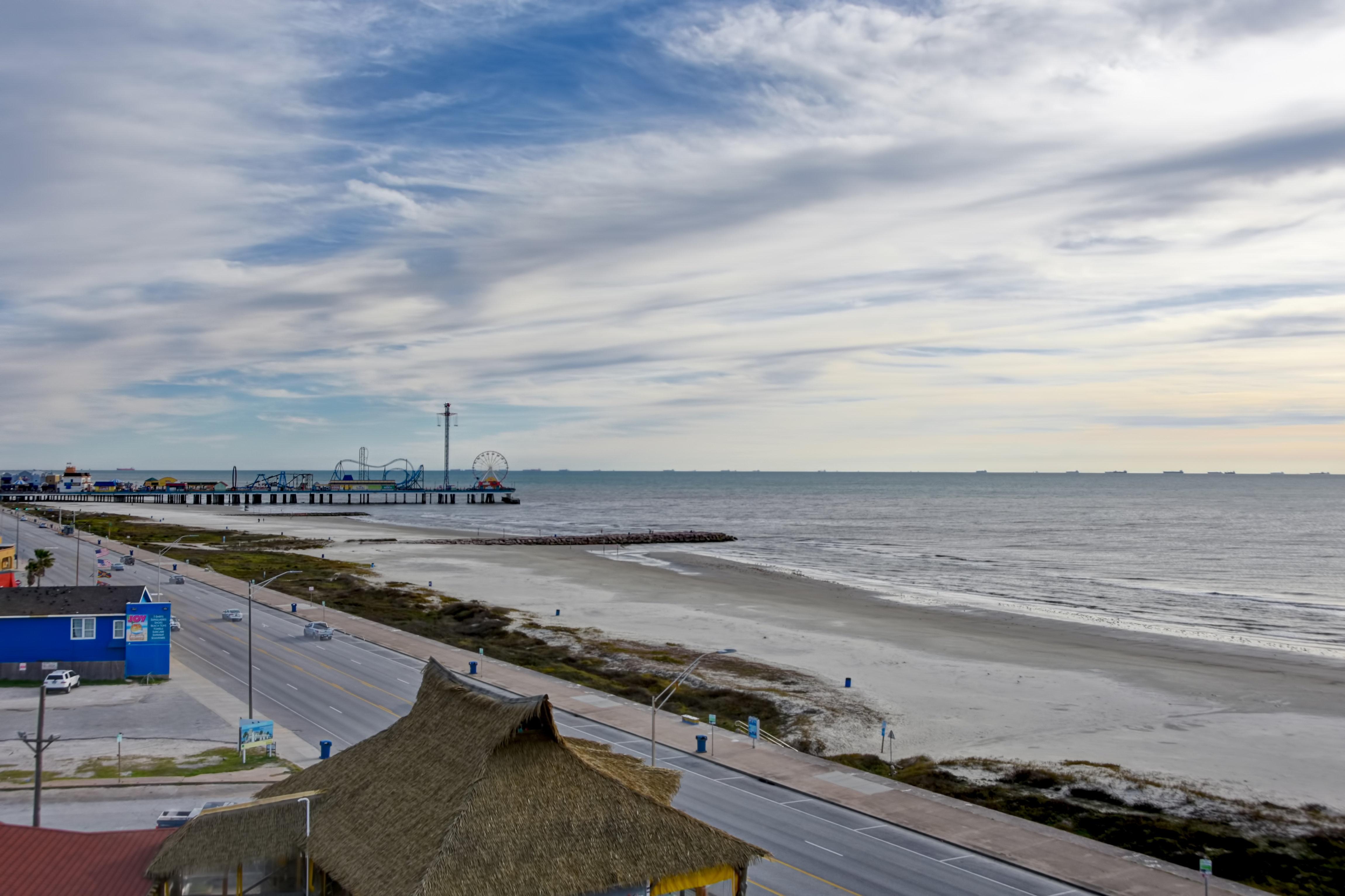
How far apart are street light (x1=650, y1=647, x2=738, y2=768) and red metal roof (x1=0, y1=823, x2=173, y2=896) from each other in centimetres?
1401

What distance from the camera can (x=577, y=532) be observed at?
18275 centimetres

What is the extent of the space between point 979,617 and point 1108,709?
30813 mm

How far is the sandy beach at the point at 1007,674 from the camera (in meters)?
45.2

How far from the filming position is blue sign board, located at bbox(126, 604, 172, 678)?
56562 millimetres

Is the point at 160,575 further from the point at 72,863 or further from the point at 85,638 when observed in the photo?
the point at 72,863

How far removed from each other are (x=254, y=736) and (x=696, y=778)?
19.5 metres

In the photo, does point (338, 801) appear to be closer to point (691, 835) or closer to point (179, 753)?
point (691, 835)

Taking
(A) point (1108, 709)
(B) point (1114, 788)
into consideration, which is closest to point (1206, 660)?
(A) point (1108, 709)

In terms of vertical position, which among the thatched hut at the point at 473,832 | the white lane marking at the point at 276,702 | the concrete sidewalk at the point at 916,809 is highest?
the thatched hut at the point at 473,832

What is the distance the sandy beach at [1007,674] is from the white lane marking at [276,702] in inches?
939

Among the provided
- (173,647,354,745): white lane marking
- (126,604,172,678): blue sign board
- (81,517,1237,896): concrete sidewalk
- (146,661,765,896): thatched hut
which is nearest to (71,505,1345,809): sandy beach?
(81,517,1237,896): concrete sidewalk

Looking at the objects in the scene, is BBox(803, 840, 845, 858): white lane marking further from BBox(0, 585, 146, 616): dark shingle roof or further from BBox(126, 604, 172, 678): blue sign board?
BBox(0, 585, 146, 616): dark shingle roof

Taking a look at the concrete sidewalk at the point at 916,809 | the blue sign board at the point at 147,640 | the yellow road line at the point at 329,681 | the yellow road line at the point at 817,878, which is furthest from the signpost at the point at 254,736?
the yellow road line at the point at 817,878

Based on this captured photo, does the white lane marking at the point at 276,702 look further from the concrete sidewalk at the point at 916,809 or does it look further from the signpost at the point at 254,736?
the signpost at the point at 254,736
